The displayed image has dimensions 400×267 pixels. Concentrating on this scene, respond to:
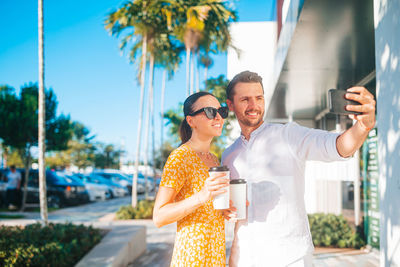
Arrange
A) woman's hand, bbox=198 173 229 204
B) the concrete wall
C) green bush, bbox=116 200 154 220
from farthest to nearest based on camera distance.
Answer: green bush, bbox=116 200 154 220 → the concrete wall → woman's hand, bbox=198 173 229 204

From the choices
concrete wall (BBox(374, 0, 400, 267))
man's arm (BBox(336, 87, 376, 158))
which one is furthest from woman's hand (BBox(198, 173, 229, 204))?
concrete wall (BBox(374, 0, 400, 267))

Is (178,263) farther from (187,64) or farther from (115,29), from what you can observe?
(187,64)

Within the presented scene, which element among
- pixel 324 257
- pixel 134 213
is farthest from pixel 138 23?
pixel 324 257

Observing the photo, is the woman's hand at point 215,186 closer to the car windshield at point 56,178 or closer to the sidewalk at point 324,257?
the sidewalk at point 324,257

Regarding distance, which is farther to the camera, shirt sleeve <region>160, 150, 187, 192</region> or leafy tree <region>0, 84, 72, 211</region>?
leafy tree <region>0, 84, 72, 211</region>

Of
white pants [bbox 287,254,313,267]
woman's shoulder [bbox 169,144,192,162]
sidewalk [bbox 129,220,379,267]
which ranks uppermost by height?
woman's shoulder [bbox 169,144,192,162]

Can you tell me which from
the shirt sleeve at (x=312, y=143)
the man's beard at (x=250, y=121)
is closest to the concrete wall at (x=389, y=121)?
the shirt sleeve at (x=312, y=143)

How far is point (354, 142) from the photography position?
1.65 metres

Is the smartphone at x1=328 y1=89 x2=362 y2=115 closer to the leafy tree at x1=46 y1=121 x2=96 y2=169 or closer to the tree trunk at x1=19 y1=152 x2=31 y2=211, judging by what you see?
the tree trunk at x1=19 y1=152 x2=31 y2=211

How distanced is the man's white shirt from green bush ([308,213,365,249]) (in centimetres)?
575

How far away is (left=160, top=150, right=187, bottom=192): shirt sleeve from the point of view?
196cm

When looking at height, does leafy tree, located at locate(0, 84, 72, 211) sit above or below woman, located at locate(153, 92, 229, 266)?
above

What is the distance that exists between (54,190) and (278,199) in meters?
15.5

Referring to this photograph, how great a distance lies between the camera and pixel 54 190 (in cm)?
1551
